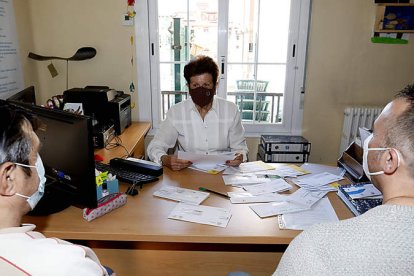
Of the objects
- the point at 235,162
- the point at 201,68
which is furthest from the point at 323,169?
the point at 201,68

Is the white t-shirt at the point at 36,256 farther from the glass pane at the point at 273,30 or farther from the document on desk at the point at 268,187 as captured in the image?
the glass pane at the point at 273,30

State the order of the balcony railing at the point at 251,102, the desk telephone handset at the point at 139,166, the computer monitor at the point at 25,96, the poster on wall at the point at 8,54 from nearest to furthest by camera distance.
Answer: the desk telephone handset at the point at 139,166, the computer monitor at the point at 25,96, the poster on wall at the point at 8,54, the balcony railing at the point at 251,102

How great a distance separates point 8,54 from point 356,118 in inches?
122

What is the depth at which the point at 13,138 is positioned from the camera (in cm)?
81

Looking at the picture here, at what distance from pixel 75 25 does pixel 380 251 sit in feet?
10.00

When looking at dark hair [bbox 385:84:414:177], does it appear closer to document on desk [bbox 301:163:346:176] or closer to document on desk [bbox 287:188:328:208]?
document on desk [bbox 287:188:328:208]

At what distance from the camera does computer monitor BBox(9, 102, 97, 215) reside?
3.76 ft

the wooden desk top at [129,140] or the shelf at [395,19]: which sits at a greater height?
the shelf at [395,19]

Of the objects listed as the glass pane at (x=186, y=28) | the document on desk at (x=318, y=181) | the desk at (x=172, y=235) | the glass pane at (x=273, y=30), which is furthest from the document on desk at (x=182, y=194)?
the glass pane at (x=273, y=30)

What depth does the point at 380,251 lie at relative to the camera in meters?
0.69

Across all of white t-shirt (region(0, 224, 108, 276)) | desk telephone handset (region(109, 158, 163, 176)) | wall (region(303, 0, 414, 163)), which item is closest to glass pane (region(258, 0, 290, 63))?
wall (region(303, 0, 414, 163))

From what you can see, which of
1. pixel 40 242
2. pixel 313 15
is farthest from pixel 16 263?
pixel 313 15

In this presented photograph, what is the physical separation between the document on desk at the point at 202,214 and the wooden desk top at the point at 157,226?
23 mm

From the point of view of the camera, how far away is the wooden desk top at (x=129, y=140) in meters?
2.17
